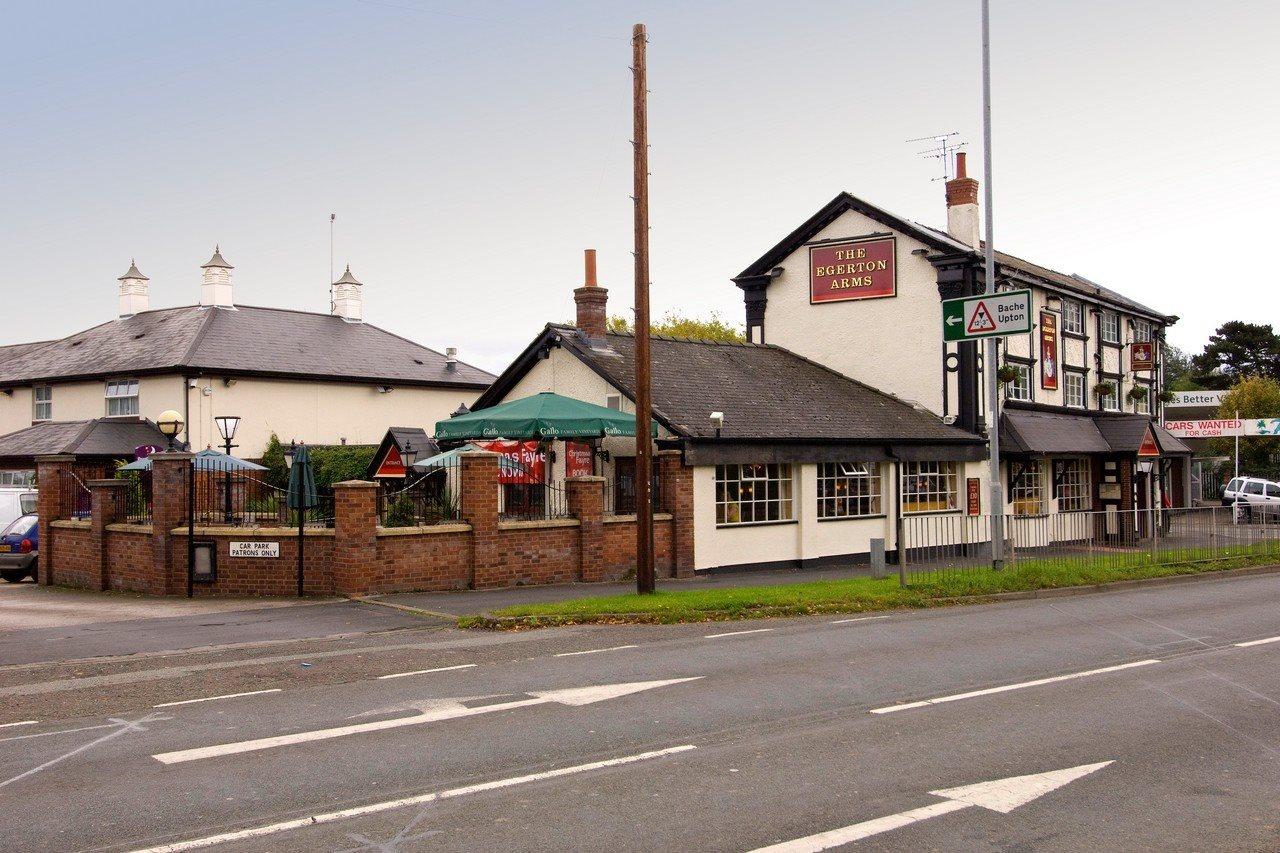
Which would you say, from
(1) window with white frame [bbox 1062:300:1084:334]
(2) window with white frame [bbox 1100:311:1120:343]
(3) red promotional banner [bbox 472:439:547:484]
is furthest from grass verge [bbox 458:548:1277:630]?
(2) window with white frame [bbox 1100:311:1120:343]

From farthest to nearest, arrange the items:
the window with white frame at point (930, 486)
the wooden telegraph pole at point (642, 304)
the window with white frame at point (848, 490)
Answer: the window with white frame at point (930, 486), the window with white frame at point (848, 490), the wooden telegraph pole at point (642, 304)

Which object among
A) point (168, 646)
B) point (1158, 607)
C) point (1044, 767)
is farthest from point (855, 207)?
point (1044, 767)

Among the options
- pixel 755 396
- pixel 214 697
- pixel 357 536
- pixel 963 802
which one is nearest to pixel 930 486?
pixel 755 396

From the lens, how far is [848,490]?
84.7ft

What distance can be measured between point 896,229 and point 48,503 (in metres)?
20.9

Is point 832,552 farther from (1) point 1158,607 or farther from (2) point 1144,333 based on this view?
(2) point 1144,333

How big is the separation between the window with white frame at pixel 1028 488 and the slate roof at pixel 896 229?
5079 millimetres

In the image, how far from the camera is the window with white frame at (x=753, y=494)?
23.4 meters

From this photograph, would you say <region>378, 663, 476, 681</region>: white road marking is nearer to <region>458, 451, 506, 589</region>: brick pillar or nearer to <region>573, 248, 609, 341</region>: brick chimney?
<region>458, 451, 506, 589</region>: brick pillar

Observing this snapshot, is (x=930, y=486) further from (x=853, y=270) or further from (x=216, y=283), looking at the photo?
(x=216, y=283)

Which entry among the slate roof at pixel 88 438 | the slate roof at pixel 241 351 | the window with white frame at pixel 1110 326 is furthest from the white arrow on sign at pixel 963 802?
the slate roof at pixel 241 351

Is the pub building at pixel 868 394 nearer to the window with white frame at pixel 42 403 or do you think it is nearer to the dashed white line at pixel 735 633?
the dashed white line at pixel 735 633

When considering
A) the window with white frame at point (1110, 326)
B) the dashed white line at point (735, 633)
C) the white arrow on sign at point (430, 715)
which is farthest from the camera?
the window with white frame at point (1110, 326)

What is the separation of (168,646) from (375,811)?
28.0 feet
